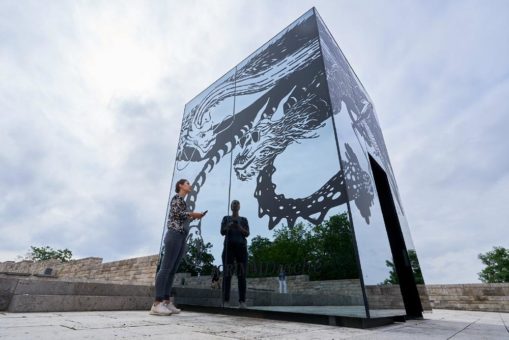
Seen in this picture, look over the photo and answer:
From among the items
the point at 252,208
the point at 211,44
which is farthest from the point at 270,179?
the point at 211,44

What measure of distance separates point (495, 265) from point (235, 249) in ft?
115

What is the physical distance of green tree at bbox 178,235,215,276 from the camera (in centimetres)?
363

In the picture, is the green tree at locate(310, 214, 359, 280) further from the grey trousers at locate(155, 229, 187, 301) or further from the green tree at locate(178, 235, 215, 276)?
the green tree at locate(178, 235, 215, 276)

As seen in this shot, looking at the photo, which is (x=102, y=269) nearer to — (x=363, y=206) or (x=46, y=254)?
(x=363, y=206)

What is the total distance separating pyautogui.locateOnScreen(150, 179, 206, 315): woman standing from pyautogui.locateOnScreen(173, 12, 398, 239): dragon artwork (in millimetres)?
1088

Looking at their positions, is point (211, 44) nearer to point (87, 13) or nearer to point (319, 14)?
point (87, 13)

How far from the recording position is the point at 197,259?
12.8 feet

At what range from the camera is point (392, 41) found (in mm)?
5012

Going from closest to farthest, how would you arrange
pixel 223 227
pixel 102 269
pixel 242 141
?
pixel 223 227
pixel 242 141
pixel 102 269

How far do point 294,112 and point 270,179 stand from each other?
1.11 m

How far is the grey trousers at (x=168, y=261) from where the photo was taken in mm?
2500

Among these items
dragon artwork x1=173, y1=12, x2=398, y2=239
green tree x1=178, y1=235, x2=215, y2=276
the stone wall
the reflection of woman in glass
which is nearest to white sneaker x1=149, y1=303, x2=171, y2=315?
the reflection of woman in glass

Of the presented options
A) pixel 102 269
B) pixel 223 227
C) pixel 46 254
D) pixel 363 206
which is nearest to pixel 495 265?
pixel 363 206

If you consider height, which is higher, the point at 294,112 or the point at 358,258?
the point at 294,112
